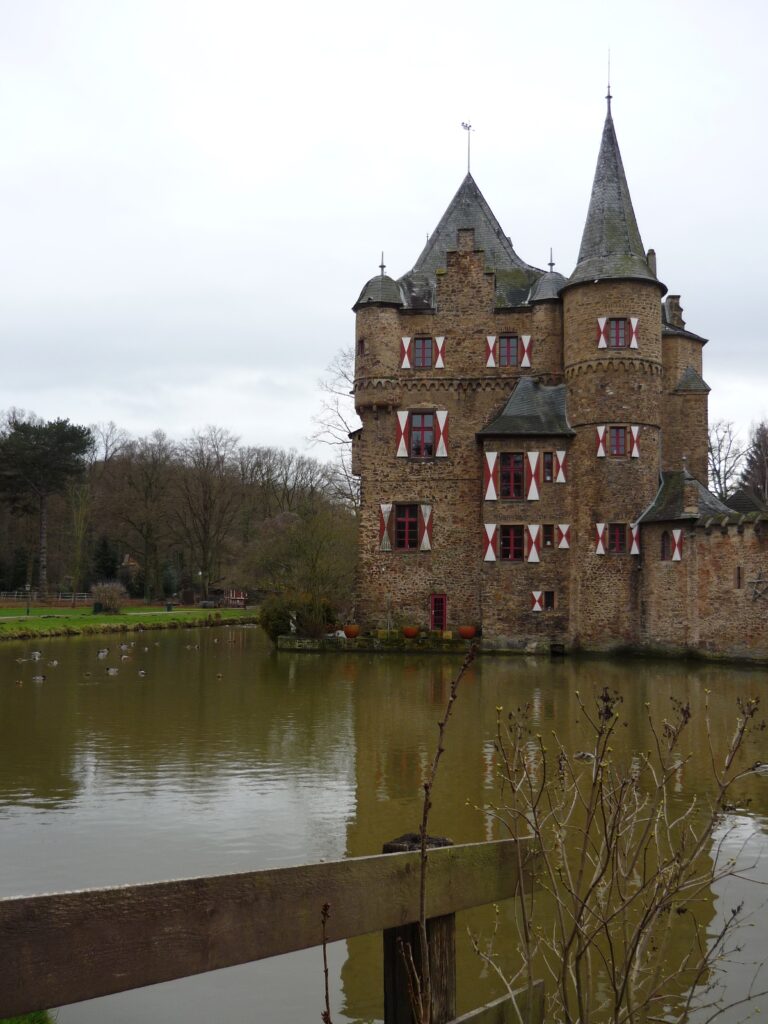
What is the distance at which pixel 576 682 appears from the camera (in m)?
21.1

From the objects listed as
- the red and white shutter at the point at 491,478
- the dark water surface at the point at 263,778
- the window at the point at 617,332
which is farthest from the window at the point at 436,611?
the window at the point at 617,332

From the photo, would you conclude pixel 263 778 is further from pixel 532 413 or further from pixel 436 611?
pixel 532 413

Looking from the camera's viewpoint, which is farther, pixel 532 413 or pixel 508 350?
pixel 508 350

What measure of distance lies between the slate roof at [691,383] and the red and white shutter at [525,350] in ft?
17.4

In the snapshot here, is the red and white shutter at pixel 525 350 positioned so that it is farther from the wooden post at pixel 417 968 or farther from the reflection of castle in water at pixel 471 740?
the wooden post at pixel 417 968

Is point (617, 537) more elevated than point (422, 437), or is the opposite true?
point (422, 437)

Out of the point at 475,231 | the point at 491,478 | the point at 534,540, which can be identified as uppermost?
the point at 475,231

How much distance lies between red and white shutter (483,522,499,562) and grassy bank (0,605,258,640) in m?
16.7

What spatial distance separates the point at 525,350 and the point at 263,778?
22875mm

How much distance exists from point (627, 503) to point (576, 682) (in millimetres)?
9523

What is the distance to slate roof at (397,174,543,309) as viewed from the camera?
32.4 meters

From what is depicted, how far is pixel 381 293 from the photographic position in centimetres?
3177

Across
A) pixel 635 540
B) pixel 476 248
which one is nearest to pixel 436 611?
pixel 635 540

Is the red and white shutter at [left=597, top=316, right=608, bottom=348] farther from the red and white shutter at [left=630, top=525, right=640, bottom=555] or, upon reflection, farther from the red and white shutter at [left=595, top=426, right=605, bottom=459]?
the red and white shutter at [left=630, top=525, right=640, bottom=555]
